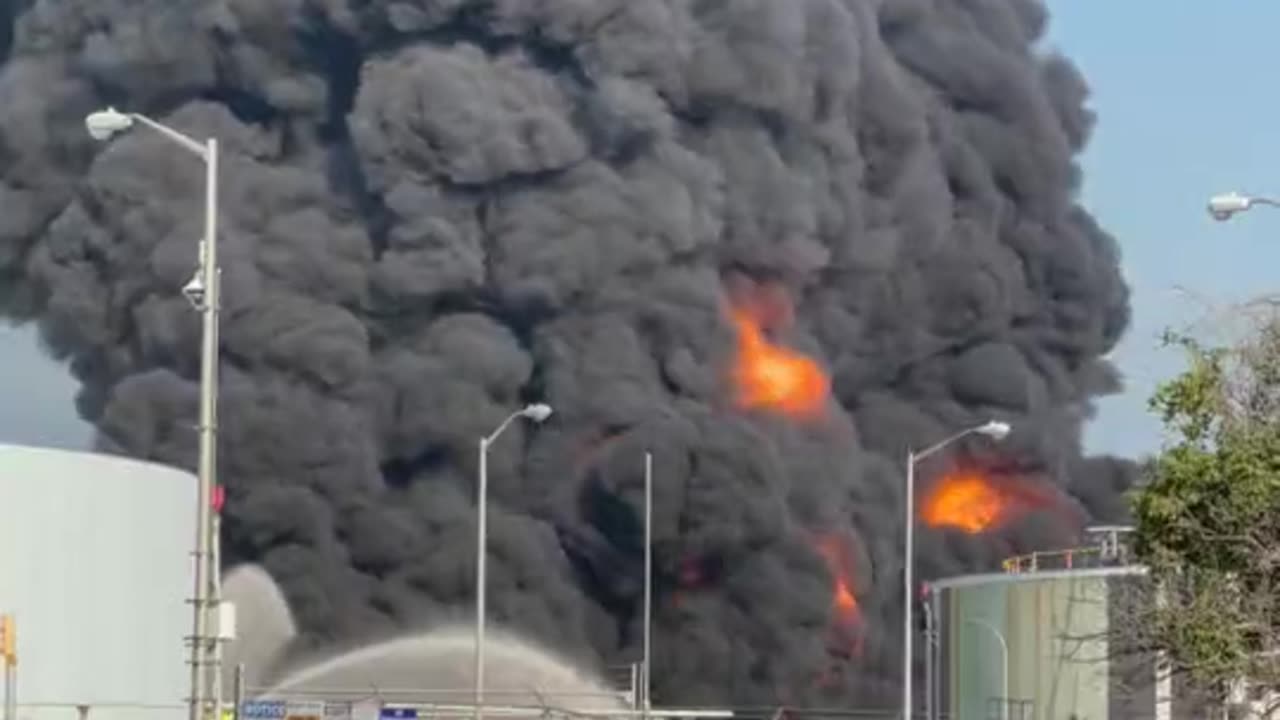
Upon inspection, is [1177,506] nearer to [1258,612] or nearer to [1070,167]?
[1258,612]

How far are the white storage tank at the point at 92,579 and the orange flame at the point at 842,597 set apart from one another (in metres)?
34.5

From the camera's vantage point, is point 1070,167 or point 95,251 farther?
point 1070,167

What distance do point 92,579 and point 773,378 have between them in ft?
128

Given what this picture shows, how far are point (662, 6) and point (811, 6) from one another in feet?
14.8

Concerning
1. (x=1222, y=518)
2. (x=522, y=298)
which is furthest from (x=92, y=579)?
(x=522, y=298)

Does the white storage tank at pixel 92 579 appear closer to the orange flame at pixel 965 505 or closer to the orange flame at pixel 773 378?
the orange flame at pixel 773 378

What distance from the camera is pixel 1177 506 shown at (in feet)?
86.9

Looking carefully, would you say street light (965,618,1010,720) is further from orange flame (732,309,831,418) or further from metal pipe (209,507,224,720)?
orange flame (732,309,831,418)

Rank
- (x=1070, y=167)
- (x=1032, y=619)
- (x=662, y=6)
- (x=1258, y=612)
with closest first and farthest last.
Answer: (x=1258, y=612)
(x=1032, y=619)
(x=662, y=6)
(x=1070, y=167)

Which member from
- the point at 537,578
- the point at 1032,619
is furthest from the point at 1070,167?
the point at 1032,619

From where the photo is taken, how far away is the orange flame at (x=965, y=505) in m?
78.1

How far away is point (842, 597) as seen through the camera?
75312mm

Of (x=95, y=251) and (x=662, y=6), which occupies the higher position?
(x=662, y=6)

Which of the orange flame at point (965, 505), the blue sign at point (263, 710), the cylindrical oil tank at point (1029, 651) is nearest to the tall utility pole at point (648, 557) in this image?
the orange flame at point (965, 505)
